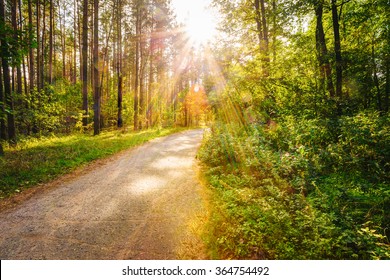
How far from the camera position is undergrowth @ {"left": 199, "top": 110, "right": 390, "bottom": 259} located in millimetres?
3461

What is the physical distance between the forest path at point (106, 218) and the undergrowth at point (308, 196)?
2.92 feet

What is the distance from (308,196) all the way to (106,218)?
4573mm

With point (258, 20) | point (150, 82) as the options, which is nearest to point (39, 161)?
point (258, 20)

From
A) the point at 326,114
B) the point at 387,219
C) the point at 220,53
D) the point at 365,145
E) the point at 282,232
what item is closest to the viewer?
the point at 282,232

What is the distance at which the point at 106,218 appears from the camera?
470 cm

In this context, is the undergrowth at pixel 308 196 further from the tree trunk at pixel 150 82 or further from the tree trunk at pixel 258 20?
the tree trunk at pixel 150 82

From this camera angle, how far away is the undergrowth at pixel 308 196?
3461 millimetres

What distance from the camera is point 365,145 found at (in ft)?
20.2

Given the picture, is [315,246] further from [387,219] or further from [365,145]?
[365,145]

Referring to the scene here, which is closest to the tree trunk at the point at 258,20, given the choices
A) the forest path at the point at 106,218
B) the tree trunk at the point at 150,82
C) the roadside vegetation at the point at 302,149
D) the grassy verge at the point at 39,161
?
the roadside vegetation at the point at 302,149

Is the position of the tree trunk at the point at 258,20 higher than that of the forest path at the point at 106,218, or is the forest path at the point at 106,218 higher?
the tree trunk at the point at 258,20

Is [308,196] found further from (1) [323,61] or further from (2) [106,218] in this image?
(1) [323,61]
